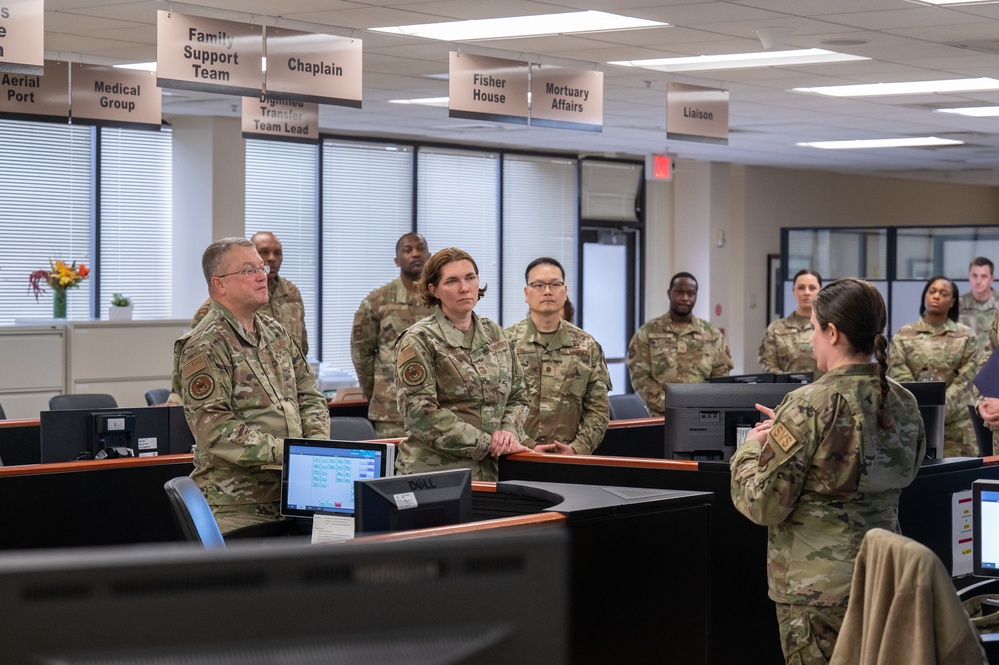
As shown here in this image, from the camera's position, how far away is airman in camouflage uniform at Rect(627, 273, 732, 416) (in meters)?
7.68

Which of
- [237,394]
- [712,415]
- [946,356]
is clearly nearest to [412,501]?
[237,394]

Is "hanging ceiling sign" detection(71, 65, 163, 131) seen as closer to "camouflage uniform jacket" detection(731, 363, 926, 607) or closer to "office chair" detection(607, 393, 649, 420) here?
"office chair" detection(607, 393, 649, 420)

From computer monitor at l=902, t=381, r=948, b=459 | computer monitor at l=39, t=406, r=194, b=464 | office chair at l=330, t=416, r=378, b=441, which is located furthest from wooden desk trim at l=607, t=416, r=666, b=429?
computer monitor at l=39, t=406, r=194, b=464

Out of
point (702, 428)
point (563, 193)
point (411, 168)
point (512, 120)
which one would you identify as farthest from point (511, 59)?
point (563, 193)

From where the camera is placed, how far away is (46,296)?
10.3 meters

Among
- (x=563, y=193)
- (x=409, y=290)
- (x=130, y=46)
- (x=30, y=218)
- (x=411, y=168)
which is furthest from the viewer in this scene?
(x=563, y=193)

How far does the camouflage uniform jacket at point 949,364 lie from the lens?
7609 mm

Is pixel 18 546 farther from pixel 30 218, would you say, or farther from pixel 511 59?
pixel 30 218

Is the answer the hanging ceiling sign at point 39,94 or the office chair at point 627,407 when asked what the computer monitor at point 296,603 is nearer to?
the office chair at point 627,407

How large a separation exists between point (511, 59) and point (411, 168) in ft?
17.0

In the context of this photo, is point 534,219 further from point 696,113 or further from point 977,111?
point 696,113

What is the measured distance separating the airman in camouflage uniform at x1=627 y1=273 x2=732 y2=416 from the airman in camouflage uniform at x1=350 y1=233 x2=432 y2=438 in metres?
1.54

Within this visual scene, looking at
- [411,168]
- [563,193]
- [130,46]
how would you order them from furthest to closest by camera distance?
[563,193] < [411,168] < [130,46]

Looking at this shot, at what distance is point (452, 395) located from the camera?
4.42 metres
